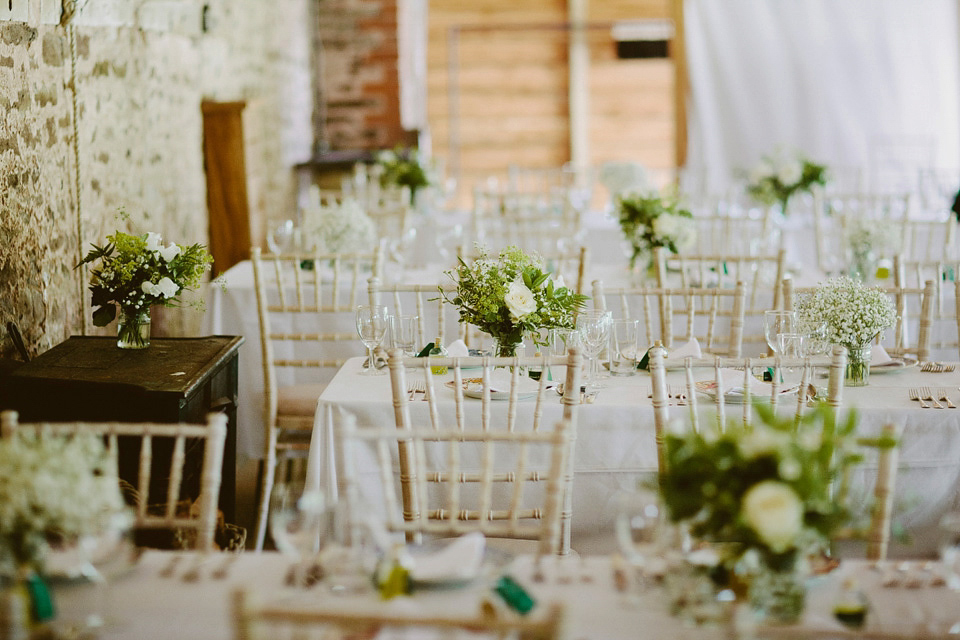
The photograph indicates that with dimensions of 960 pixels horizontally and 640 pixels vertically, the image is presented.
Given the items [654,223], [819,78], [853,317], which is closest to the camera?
[853,317]

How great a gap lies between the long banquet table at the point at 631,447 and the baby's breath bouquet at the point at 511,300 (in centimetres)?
25

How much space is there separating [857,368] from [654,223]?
1.47 metres

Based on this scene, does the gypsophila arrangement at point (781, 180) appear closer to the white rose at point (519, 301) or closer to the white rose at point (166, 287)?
the white rose at point (519, 301)

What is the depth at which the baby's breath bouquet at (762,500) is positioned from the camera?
4.88 ft

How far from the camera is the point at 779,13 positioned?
8188mm

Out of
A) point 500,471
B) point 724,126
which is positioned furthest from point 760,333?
point 724,126

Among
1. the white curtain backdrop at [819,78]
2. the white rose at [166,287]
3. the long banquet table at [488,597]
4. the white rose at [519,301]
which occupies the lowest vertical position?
the long banquet table at [488,597]

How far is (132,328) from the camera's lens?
3180 mm

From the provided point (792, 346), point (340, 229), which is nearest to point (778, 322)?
point (792, 346)

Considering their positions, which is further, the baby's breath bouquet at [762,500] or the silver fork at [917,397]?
the silver fork at [917,397]

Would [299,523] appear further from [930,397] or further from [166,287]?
[930,397]

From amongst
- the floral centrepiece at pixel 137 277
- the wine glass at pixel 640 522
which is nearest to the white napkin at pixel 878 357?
the wine glass at pixel 640 522

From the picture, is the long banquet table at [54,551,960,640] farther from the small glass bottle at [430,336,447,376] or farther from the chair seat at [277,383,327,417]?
the chair seat at [277,383,327,417]

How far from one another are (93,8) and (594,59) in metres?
6.10
